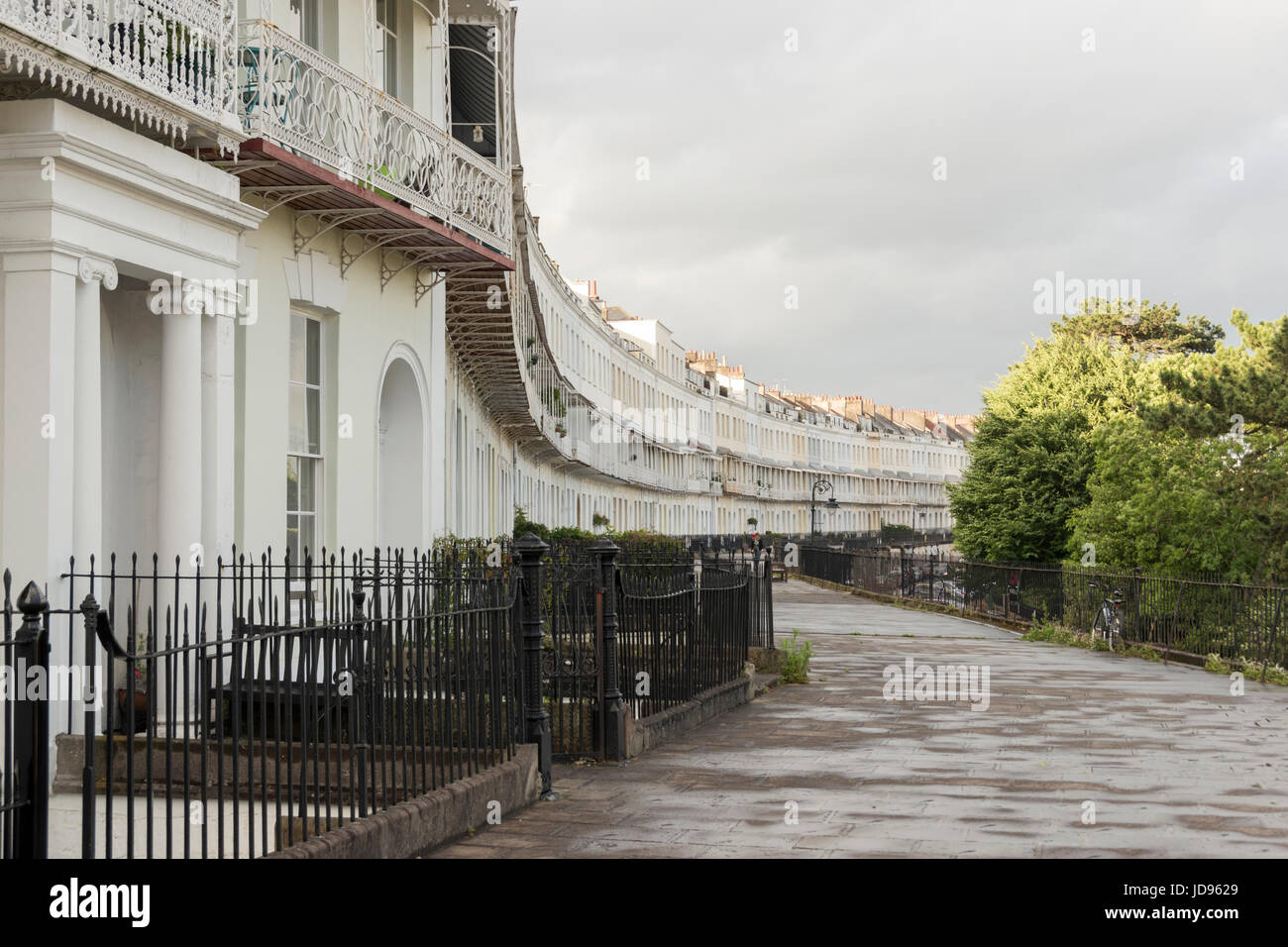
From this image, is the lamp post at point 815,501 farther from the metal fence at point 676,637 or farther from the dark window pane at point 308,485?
the dark window pane at point 308,485

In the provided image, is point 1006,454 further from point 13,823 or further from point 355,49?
point 13,823

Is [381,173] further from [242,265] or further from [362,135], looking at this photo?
[242,265]

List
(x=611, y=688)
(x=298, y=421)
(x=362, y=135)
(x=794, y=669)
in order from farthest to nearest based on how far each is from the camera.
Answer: (x=794, y=669) < (x=298, y=421) < (x=362, y=135) < (x=611, y=688)

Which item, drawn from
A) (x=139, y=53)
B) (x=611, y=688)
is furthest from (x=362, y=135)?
(x=611, y=688)

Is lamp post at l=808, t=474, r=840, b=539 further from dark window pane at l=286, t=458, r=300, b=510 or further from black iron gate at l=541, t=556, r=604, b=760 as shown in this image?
black iron gate at l=541, t=556, r=604, b=760

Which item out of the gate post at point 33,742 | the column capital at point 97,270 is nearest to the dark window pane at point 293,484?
the column capital at point 97,270

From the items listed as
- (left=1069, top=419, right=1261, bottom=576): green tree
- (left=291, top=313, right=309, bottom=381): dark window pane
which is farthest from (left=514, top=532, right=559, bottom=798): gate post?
(left=1069, top=419, right=1261, bottom=576): green tree

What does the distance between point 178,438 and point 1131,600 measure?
Answer: 17.8 meters

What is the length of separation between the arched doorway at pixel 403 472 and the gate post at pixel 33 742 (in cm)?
987

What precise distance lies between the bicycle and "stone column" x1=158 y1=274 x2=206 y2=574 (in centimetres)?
1738

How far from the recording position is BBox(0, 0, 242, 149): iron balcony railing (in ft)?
25.4

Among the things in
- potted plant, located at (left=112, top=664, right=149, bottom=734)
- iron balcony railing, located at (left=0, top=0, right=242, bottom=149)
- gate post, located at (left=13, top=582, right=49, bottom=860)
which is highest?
iron balcony railing, located at (left=0, top=0, right=242, bottom=149)

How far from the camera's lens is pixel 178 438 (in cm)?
952

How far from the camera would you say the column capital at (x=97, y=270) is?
8.52 meters
